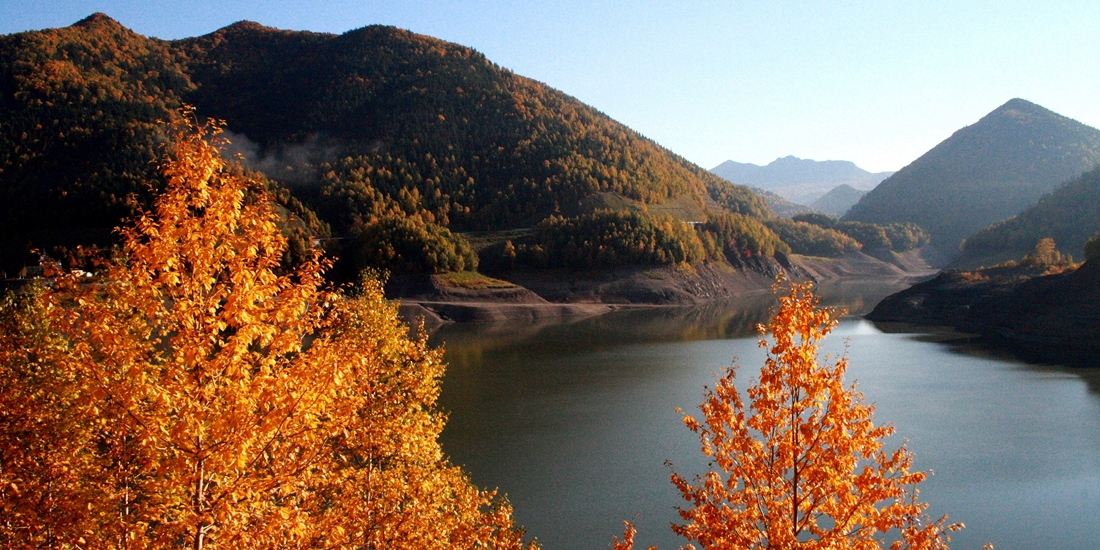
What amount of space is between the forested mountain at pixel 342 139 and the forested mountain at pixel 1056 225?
56.5 metres

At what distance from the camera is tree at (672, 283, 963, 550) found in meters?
8.12

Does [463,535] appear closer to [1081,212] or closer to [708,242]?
[708,242]

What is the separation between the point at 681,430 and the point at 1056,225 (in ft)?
390

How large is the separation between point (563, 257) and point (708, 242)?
3337cm

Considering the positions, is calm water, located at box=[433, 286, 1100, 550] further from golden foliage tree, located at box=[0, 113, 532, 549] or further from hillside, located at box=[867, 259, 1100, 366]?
golden foliage tree, located at box=[0, 113, 532, 549]

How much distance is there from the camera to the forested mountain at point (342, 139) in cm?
9825

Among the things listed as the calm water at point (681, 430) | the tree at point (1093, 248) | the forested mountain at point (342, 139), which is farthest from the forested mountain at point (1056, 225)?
the calm water at point (681, 430)

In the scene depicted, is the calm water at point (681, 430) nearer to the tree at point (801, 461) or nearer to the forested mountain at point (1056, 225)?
the tree at point (801, 461)

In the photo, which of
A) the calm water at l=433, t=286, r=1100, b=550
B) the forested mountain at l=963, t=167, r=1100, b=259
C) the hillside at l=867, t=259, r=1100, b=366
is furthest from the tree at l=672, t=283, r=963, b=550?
the forested mountain at l=963, t=167, r=1100, b=259

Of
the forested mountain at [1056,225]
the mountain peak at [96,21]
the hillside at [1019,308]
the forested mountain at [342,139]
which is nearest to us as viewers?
the hillside at [1019,308]

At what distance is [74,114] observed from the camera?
4675 inches

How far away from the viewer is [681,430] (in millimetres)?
32375

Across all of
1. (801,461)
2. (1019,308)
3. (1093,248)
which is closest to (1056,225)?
(1093,248)

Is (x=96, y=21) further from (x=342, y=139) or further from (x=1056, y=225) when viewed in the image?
(x=1056, y=225)
